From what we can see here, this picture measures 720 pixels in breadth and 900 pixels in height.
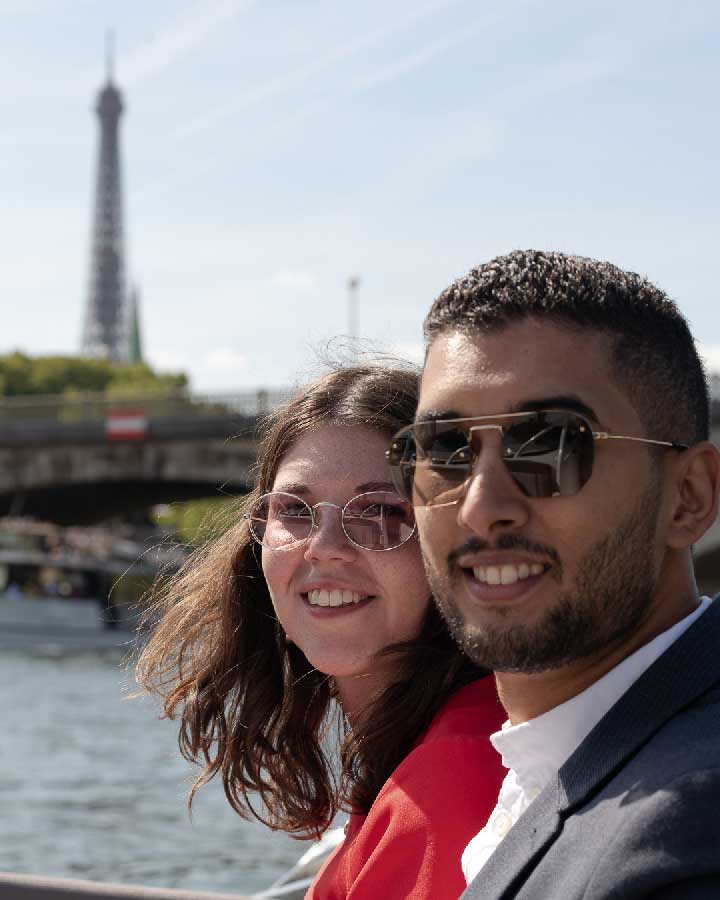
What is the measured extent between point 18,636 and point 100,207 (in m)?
75.5

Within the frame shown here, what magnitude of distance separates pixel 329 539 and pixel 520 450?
1.05 m

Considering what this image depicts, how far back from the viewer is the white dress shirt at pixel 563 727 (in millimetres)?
1622

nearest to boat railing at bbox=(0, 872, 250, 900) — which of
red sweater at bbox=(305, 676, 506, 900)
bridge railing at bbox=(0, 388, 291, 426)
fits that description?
red sweater at bbox=(305, 676, 506, 900)

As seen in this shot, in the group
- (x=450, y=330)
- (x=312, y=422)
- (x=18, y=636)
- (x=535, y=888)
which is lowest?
(x=18, y=636)

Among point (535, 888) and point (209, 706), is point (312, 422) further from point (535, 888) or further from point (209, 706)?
point (535, 888)

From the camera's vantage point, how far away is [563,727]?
166cm

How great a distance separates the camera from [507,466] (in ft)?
5.54

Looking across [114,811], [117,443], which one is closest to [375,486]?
[114,811]

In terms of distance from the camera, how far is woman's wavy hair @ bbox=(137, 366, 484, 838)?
280cm

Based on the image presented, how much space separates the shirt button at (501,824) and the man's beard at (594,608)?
10.1 inches

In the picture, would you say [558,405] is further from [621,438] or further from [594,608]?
[594,608]

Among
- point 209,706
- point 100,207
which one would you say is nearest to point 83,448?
point 209,706

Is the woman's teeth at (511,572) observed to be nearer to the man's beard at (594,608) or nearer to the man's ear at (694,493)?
the man's beard at (594,608)

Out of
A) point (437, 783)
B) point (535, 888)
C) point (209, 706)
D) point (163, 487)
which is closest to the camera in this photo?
point (535, 888)
